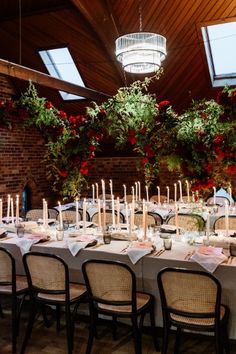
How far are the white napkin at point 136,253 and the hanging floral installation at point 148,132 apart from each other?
0.86 metres

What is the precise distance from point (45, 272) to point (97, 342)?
2.92 ft

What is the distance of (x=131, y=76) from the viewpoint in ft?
27.3

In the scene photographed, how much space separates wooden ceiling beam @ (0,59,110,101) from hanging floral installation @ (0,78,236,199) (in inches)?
11.5

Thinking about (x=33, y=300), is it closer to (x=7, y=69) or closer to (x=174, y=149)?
(x=174, y=149)

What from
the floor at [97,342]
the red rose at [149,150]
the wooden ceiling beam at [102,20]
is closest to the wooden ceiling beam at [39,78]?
the wooden ceiling beam at [102,20]

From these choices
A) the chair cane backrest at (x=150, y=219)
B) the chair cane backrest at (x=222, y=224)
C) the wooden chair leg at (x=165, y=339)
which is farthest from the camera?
the chair cane backrest at (x=150, y=219)

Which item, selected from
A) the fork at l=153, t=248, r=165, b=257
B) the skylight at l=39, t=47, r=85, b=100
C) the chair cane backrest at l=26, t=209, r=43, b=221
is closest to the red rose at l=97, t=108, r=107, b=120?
the fork at l=153, t=248, r=165, b=257

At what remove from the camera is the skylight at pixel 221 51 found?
24.2 ft

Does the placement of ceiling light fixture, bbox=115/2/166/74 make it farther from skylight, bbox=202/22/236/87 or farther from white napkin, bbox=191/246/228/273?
white napkin, bbox=191/246/228/273

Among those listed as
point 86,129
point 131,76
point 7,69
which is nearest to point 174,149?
point 86,129

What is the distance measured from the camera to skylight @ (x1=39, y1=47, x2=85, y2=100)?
850 centimetres

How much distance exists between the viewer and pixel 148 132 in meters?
4.52

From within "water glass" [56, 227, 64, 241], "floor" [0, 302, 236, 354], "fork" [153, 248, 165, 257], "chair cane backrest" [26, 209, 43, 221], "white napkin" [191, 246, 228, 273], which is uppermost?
"chair cane backrest" [26, 209, 43, 221]

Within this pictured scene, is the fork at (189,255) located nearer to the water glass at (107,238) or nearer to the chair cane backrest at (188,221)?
the water glass at (107,238)
